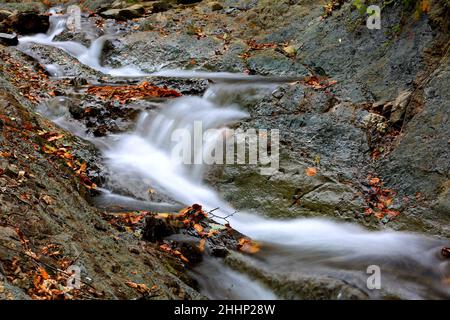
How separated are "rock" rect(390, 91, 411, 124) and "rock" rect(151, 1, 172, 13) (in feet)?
35.7

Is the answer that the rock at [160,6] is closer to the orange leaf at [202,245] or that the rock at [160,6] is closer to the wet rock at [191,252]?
the orange leaf at [202,245]

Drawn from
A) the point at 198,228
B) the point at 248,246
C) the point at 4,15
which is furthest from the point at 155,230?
the point at 4,15

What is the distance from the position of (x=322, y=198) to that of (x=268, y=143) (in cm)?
135

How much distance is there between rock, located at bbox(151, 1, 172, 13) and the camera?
619 inches

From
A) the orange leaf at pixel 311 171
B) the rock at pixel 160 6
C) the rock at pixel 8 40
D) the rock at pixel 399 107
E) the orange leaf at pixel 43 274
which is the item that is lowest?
the orange leaf at pixel 43 274

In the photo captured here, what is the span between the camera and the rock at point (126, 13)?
608 inches

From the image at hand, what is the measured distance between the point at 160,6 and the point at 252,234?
12.4m

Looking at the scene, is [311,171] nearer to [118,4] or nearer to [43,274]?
[43,274]

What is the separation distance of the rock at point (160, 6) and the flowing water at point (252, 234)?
25.7 feet

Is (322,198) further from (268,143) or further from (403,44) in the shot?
(403,44)

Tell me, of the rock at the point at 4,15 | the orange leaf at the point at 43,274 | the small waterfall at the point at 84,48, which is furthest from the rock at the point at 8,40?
Answer: the orange leaf at the point at 43,274

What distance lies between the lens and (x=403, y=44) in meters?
7.85

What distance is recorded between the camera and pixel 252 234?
5574 mm
